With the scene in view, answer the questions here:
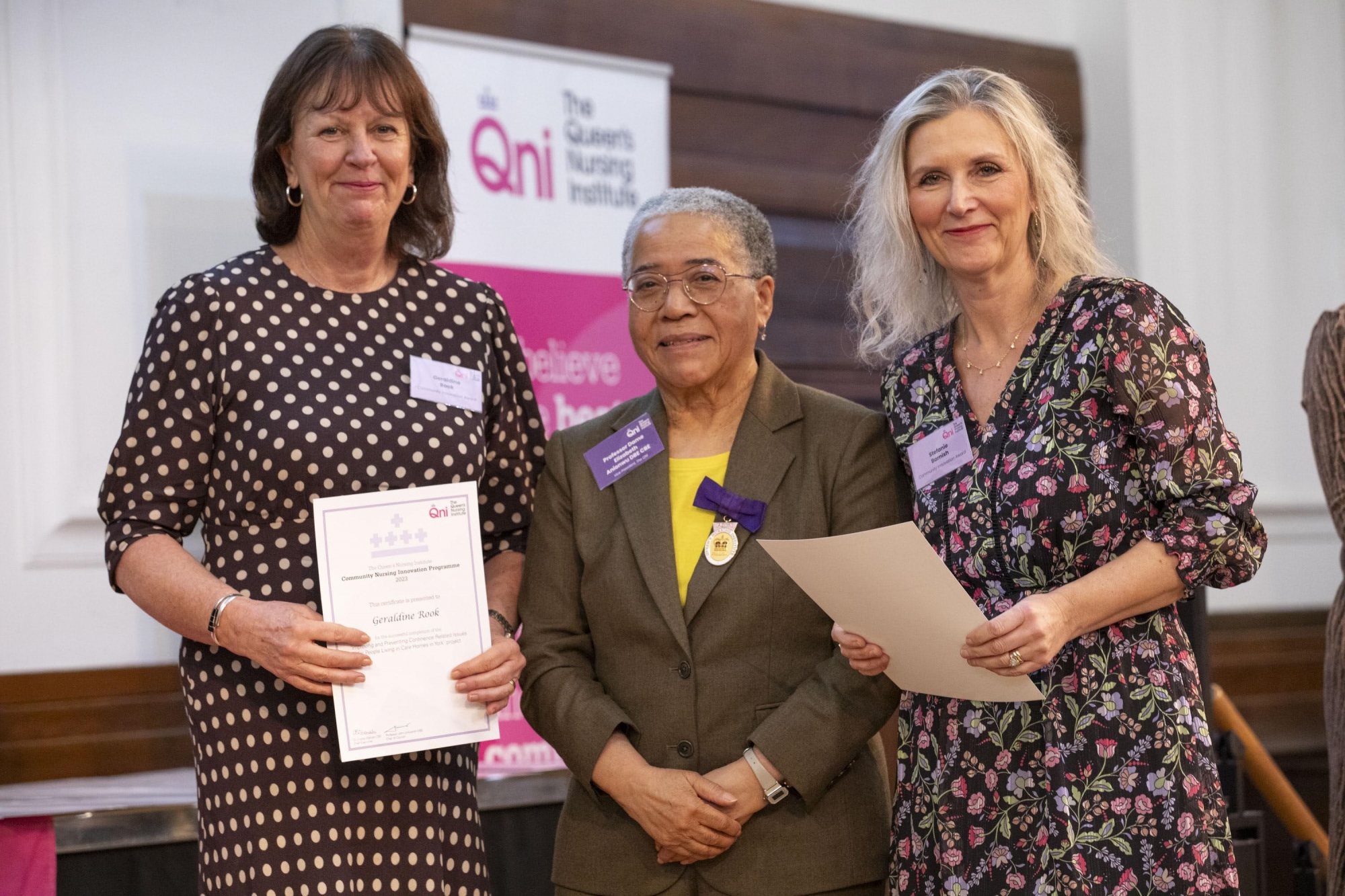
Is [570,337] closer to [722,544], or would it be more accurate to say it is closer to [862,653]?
[722,544]

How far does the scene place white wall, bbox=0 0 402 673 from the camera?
3395 millimetres

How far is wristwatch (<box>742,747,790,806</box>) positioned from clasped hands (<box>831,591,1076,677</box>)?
42 centimetres

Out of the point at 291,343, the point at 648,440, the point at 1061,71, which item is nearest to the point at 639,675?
the point at 648,440

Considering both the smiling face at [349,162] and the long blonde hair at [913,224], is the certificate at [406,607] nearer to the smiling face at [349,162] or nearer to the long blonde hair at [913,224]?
the smiling face at [349,162]

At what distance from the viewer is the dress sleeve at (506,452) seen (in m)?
2.39

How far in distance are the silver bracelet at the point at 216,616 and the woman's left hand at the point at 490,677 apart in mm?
365

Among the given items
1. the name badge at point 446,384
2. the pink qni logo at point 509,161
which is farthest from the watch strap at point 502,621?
the pink qni logo at point 509,161

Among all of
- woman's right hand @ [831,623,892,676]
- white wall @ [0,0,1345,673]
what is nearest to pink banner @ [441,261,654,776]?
white wall @ [0,0,1345,673]

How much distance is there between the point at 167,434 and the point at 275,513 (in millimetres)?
212

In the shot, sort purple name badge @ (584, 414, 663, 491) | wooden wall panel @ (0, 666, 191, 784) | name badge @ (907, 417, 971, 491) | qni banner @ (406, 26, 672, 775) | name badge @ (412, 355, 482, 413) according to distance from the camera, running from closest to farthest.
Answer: name badge @ (907, 417, 971, 491), name badge @ (412, 355, 482, 413), purple name badge @ (584, 414, 663, 491), wooden wall panel @ (0, 666, 191, 784), qni banner @ (406, 26, 672, 775)

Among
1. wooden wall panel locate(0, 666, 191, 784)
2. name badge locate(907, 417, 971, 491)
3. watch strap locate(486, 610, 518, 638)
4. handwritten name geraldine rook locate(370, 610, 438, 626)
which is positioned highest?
name badge locate(907, 417, 971, 491)

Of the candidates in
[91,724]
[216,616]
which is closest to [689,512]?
[216,616]

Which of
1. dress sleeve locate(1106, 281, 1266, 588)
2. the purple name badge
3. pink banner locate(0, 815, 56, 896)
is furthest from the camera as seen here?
pink banner locate(0, 815, 56, 896)

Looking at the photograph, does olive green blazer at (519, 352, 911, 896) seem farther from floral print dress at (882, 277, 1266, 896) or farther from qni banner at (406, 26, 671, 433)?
qni banner at (406, 26, 671, 433)
